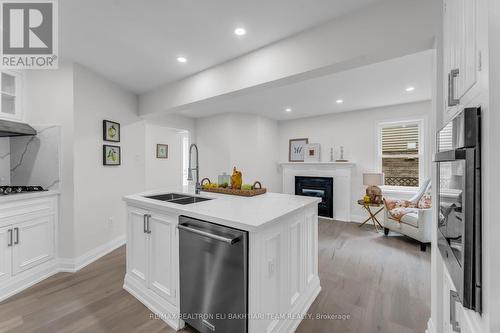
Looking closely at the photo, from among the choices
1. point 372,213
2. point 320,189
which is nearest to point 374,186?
point 372,213

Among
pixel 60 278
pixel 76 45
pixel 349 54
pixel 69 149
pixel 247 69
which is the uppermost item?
pixel 76 45

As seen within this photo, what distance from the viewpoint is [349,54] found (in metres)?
1.76

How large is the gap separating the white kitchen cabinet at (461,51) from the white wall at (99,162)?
138 inches

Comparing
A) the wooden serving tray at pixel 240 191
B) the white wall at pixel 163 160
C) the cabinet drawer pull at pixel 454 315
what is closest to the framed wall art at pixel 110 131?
the white wall at pixel 163 160

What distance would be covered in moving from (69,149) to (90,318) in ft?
6.34

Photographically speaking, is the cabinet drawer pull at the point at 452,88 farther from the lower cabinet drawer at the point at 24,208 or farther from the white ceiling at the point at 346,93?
the lower cabinet drawer at the point at 24,208

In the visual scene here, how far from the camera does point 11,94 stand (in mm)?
2518

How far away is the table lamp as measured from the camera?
4031mm

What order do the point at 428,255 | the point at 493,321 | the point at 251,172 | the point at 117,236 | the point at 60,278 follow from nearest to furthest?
the point at 493,321, the point at 60,278, the point at 428,255, the point at 117,236, the point at 251,172

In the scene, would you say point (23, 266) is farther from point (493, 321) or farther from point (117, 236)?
point (493, 321)

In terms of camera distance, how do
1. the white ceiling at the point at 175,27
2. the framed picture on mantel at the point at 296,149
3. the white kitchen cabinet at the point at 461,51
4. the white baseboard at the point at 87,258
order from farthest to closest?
1. the framed picture on mantel at the point at 296,149
2. the white baseboard at the point at 87,258
3. the white ceiling at the point at 175,27
4. the white kitchen cabinet at the point at 461,51

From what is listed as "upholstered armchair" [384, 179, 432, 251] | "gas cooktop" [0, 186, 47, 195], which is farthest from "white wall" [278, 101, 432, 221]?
"gas cooktop" [0, 186, 47, 195]

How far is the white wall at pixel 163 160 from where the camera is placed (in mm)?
5012

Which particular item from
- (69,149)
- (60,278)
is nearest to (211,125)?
(69,149)
